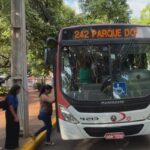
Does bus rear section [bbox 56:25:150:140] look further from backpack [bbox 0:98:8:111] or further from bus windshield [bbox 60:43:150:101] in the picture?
backpack [bbox 0:98:8:111]

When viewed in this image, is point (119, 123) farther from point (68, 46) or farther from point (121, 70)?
point (68, 46)

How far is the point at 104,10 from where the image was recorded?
124ft

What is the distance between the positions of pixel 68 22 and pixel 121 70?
43.3 ft

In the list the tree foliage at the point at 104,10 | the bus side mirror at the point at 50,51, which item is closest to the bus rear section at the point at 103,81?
the bus side mirror at the point at 50,51

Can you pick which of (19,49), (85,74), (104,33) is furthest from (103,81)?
(19,49)

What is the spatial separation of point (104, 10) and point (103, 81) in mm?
27280

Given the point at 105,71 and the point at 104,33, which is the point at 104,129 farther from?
the point at 104,33

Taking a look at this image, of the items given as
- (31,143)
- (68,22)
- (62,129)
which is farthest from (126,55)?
(68,22)

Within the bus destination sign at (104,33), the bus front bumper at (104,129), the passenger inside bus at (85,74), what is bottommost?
the bus front bumper at (104,129)

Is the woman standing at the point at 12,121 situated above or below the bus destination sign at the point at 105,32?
below

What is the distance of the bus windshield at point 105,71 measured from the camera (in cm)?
1093

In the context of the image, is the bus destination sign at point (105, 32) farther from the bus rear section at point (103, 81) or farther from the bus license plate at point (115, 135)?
the bus license plate at point (115, 135)

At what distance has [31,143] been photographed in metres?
11.7

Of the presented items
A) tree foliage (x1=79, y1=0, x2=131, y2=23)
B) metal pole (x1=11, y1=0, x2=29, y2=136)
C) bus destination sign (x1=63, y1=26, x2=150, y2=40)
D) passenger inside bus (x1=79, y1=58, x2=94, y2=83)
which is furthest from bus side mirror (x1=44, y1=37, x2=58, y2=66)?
tree foliage (x1=79, y1=0, x2=131, y2=23)
